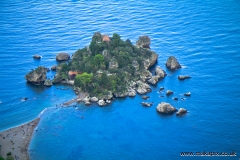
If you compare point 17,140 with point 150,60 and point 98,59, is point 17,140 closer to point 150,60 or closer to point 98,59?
point 98,59

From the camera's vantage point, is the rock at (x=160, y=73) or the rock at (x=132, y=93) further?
the rock at (x=160, y=73)

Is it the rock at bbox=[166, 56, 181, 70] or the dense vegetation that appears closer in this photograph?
the dense vegetation

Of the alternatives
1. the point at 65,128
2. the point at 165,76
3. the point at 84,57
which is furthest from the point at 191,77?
the point at 65,128

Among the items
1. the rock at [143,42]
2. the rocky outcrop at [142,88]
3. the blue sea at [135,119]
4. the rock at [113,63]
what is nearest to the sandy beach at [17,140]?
the blue sea at [135,119]

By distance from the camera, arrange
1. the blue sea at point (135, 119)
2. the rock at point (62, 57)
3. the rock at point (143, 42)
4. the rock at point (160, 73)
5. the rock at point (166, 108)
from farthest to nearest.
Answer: the rock at point (143, 42) → the rock at point (62, 57) → the rock at point (160, 73) → the rock at point (166, 108) → the blue sea at point (135, 119)

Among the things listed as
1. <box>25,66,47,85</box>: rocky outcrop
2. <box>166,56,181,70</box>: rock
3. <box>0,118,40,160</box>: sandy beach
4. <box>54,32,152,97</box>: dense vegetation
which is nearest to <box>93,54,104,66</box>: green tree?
<box>54,32,152,97</box>: dense vegetation

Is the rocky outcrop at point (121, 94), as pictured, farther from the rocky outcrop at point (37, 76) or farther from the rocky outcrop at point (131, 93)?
the rocky outcrop at point (37, 76)

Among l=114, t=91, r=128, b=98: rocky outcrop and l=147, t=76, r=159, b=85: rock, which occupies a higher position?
l=147, t=76, r=159, b=85: rock

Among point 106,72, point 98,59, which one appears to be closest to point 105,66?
point 106,72

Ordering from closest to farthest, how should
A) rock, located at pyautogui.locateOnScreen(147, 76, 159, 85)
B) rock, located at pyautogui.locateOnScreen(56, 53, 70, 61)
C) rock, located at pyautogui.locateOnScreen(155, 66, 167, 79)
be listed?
1. rock, located at pyautogui.locateOnScreen(147, 76, 159, 85)
2. rock, located at pyautogui.locateOnScreen(155, 66, 167, 79)
3. rock, located at pyautogui.locateOnScreen(56, 53, 70, 61)

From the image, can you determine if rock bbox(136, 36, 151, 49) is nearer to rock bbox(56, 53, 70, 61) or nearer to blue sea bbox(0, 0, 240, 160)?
blue sea bbox(0, 0, 240, 160)
